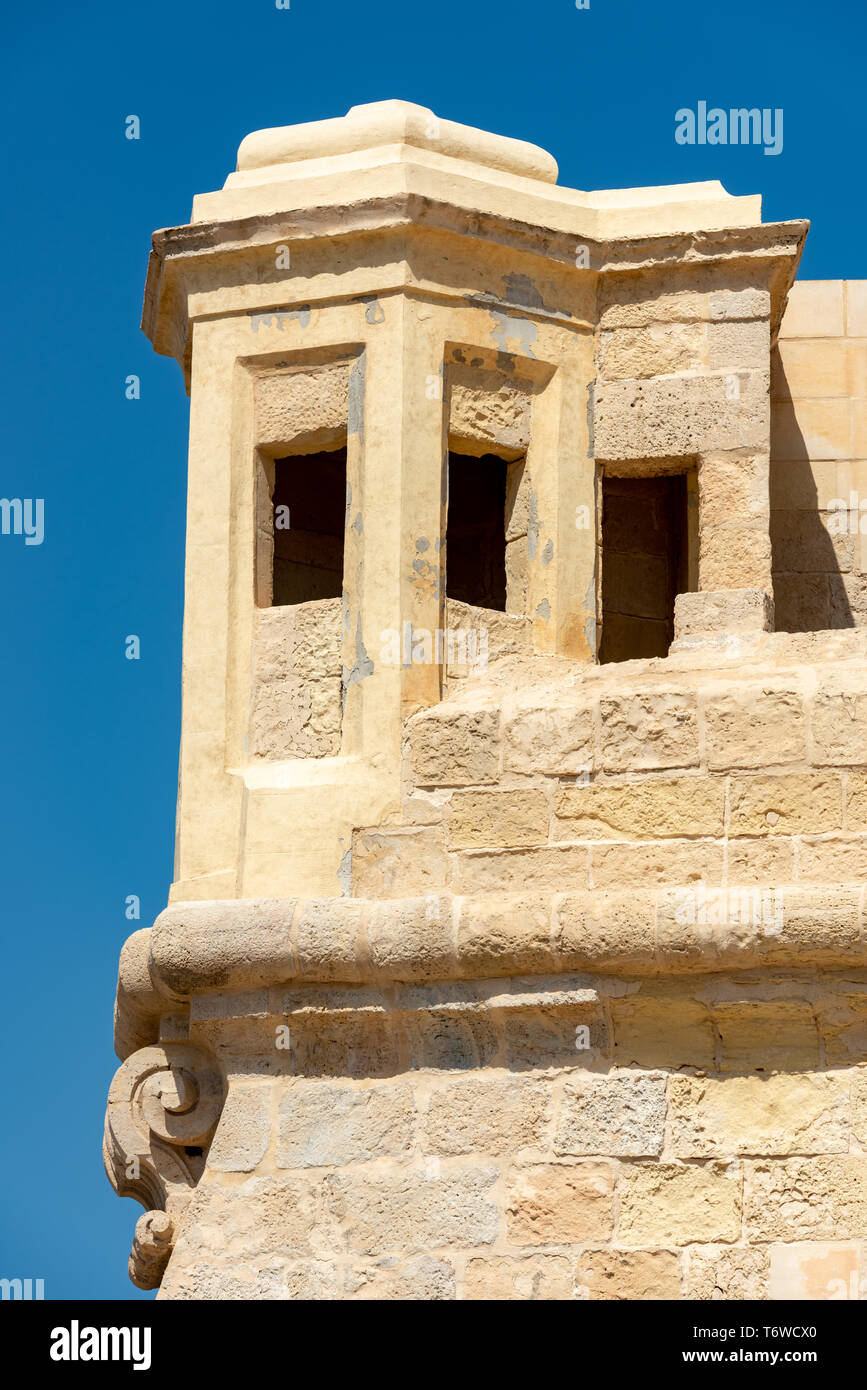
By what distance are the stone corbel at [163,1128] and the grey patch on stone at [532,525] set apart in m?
2.15

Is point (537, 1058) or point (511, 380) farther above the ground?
point (511, 380)

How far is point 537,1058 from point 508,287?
2.93 meters

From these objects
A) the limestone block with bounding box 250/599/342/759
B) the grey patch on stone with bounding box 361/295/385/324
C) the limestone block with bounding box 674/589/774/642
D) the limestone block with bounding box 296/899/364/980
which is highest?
the grey patch on stone with bounding box 361/295/385/324

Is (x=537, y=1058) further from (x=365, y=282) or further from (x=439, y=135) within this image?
(x=439, y=135)

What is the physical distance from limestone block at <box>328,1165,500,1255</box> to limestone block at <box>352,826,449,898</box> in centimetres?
95

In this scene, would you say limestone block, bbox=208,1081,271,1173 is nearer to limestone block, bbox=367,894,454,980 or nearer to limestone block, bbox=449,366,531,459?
limestone block, bbox=367,894,454,980

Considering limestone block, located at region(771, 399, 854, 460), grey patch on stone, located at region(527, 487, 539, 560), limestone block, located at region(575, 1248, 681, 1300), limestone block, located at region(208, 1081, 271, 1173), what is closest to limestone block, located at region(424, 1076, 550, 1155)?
limestone block, located at region(575, 1248, 681, 1300)

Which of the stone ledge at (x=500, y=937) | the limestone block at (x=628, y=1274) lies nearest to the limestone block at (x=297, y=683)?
the stone ledge at (x=500, y=937)

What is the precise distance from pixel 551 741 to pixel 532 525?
111 cm

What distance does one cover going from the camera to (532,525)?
9.94 metres

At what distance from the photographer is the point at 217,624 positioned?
977 cm

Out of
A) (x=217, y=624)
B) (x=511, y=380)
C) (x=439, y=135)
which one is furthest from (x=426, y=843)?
(x=439, y=135)

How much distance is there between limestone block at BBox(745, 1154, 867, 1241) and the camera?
845 centimetres

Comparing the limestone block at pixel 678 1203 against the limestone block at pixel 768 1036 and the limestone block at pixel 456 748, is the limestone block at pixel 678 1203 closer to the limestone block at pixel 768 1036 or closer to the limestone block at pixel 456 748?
the limestone block at pixel 768 1036
